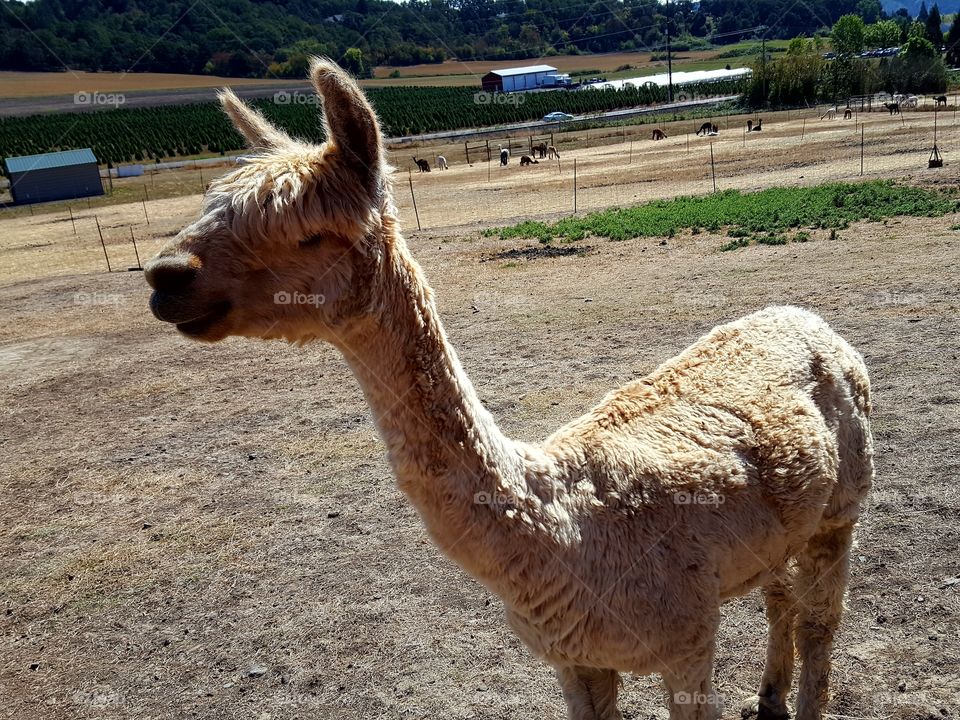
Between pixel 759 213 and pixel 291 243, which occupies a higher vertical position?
pixel 291 243

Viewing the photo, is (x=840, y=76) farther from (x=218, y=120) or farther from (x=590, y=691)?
(x=590, y=691)

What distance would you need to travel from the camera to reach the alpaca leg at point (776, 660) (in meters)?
4.07

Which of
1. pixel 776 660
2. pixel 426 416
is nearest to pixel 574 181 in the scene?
pixel 776 660

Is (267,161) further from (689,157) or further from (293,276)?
(689,157)

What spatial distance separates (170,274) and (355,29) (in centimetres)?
11919

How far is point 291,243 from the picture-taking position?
241 centimetres

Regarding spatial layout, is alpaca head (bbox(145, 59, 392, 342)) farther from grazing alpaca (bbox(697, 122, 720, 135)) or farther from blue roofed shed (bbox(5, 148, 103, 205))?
grazing alpaca (bbox(697, 122, 720, 135))

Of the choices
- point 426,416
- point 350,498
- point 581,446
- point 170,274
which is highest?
point 170,274
